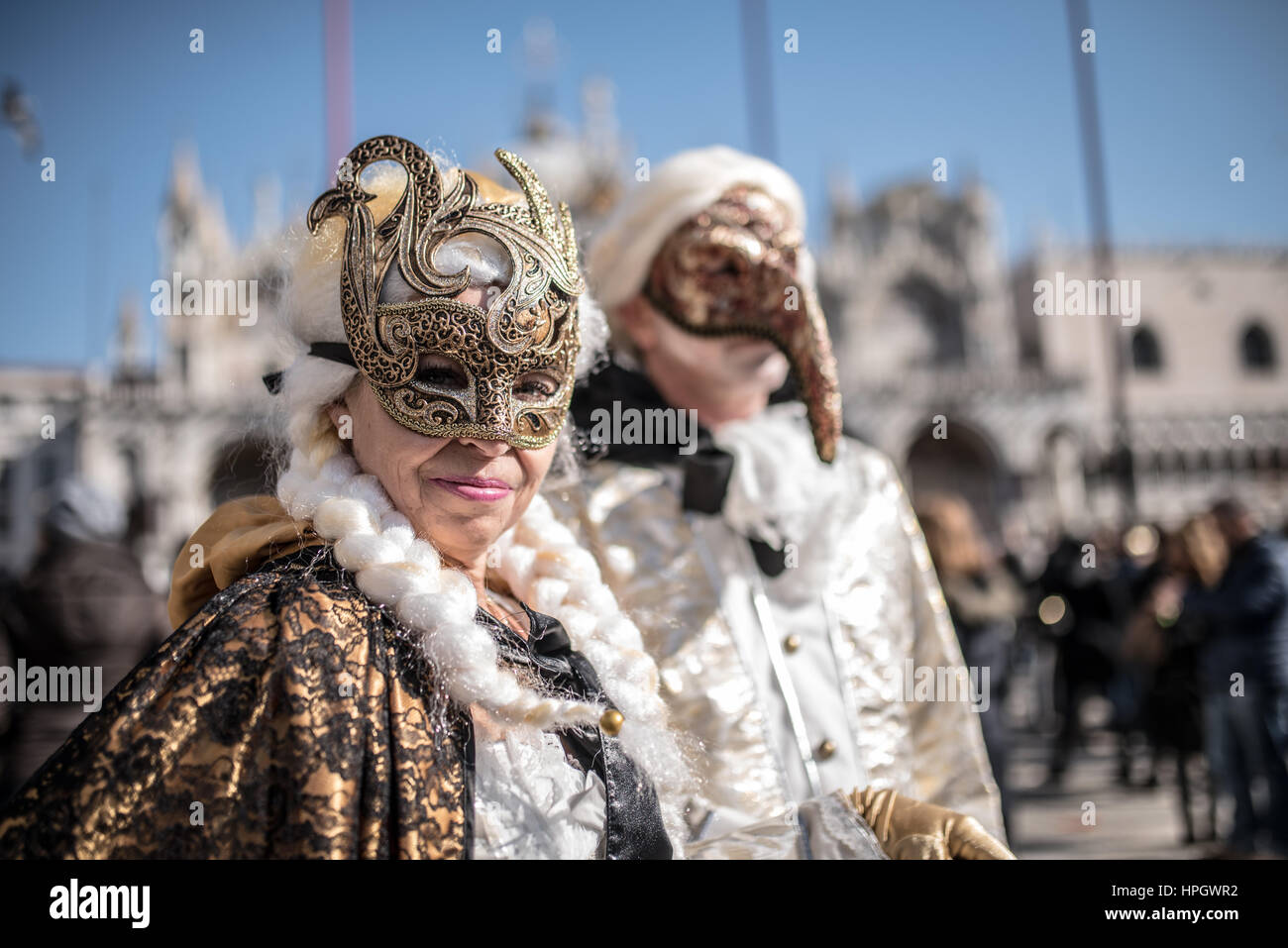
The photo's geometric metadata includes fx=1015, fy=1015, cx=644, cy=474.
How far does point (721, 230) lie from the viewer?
2484mm

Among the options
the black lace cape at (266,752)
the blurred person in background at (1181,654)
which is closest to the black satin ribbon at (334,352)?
the black lace cape at (266,752)

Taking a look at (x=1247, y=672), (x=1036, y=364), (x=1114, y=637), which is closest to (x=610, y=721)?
(x=1247, y=672)

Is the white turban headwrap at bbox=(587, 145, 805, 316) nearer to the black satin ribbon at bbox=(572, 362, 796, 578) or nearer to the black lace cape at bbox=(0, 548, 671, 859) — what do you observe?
the black satin ribbon at bbox=(572, 362, 796, 578)

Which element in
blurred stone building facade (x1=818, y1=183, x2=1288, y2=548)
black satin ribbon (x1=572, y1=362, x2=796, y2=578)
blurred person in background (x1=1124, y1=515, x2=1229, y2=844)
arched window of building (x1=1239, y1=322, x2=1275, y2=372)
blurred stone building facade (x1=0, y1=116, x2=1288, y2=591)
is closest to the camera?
black satin ribbon (x1=572, y1=362, x2=796, y2=578)

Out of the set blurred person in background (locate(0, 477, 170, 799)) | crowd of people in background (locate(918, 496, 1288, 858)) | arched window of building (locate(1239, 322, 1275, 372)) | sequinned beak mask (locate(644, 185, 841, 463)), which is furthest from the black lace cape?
arched window of building (locate(1239, 322, 1275, 372))

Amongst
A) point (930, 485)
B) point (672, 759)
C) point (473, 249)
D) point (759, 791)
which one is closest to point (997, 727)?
point (759, 791)

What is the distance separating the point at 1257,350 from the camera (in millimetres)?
43531

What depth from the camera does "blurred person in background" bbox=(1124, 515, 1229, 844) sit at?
6137mm

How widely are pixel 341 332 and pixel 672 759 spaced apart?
0.89 metres

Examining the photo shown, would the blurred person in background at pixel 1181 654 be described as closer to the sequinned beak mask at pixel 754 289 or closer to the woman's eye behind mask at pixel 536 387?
the sequinned beak mask at pixel 754 289

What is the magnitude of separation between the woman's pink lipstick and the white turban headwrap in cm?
109

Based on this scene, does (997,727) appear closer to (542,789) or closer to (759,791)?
(759,791)

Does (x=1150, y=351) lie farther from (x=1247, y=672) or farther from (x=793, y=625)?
(x=793, y=625)

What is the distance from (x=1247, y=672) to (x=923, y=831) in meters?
4.97
